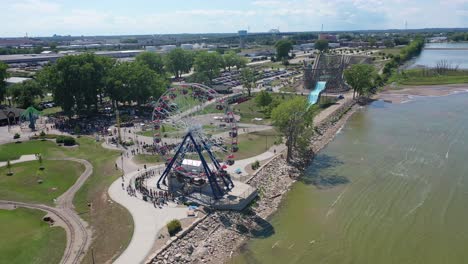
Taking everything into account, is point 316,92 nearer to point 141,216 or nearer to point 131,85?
point 131,85

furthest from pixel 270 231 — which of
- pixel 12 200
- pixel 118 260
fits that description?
pixel 12 200

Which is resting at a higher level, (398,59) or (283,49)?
(283,49)

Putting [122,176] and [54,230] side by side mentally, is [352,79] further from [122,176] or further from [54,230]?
[54,230]

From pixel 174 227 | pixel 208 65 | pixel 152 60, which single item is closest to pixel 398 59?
pixel 208 65

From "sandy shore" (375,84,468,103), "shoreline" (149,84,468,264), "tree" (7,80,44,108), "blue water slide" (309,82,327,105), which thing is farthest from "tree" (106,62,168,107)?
"sandy shore" (375,84,468,103)

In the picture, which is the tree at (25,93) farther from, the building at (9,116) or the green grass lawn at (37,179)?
the green grass lawn at (37,179)

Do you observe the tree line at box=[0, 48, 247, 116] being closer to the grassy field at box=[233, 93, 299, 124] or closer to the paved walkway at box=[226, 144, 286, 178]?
the grassy field at box=[233, 93, 299, 124]
